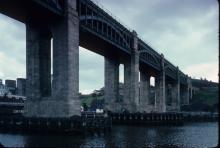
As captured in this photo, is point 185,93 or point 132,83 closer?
point 132,83

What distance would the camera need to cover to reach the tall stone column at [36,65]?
60.4 m

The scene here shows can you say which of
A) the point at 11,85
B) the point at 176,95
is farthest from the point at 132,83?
the point at 11,85

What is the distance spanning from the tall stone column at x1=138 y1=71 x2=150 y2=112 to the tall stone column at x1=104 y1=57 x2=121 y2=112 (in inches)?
733

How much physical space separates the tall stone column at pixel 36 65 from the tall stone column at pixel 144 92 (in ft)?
178

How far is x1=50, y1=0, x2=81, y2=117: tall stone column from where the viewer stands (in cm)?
5678

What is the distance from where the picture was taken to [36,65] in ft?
198

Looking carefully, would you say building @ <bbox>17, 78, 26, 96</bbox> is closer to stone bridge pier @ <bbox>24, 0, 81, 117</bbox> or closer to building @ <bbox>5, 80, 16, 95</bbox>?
building @ <bbox>5, 80, 16, 95</bbox>

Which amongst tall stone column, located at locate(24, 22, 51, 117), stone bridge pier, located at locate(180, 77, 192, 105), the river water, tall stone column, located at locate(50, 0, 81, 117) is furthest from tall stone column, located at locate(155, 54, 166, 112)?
the river water

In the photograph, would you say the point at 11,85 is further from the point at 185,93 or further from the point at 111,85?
the point at 185,93

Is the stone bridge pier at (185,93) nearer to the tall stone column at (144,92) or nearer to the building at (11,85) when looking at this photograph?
the tall stone column at (144,92)

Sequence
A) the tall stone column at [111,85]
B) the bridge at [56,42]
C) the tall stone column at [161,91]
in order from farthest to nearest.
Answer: the tall stone column at [161,91] < the tall stone column at [111,85] < the bridge at [56,42]

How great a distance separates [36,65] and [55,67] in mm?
3974

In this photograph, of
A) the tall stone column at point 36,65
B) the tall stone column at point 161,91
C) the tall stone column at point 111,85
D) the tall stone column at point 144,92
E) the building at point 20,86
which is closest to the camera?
the tall stone column at point 36,65

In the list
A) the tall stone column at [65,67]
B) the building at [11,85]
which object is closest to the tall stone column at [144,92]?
the building at [11,85]
